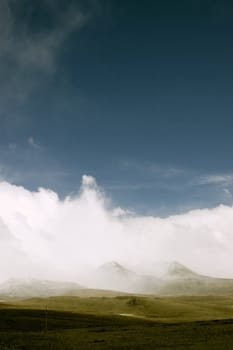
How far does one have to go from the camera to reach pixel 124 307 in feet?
646

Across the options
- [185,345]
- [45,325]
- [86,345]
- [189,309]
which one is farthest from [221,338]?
[189,309]

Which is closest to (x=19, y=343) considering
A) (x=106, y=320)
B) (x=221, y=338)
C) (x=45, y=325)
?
(x=221, y=338)

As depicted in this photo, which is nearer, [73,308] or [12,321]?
[12,321]

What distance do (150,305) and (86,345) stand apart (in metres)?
136

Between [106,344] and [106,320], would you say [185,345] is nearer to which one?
→ [106,344]

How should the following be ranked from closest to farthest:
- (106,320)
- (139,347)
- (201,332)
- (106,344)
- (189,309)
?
1. (139,347)
2. (106,344)
3. (201,332)
4. (106,320)
5. (189,309)

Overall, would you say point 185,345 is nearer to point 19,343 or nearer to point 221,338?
point 221,338

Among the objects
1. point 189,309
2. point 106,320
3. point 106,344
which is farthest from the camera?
point 189,309

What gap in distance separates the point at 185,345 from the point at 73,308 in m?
140

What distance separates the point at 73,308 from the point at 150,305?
34072 millimetres

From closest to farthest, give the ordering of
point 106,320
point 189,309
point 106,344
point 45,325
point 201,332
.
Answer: point 106,344 → point 201,332 → point 45,325 → point 106,320 → point 189,309

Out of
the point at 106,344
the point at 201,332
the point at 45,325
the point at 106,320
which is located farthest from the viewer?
the point at 106,320

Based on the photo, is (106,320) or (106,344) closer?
(106,344)

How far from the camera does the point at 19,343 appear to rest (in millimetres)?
71438
